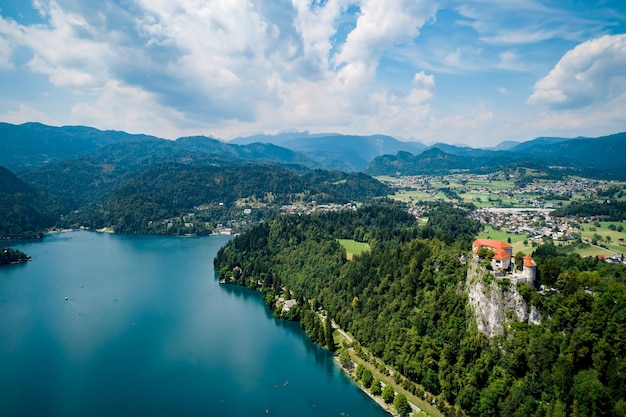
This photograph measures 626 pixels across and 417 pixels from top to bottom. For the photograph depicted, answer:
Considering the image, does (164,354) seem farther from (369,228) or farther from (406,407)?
(369,228)

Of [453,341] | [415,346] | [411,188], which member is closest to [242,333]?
[415,346]

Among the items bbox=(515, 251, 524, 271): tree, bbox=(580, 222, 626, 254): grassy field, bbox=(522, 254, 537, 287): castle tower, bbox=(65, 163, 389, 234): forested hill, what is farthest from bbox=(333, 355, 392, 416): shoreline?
bbox=(65, 163, 389, 234): forested hill

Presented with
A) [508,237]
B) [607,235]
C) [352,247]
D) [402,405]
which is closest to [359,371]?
[402,405]

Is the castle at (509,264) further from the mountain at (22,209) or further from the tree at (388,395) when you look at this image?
the mountain at (22,209)

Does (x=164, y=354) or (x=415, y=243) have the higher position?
(x=415, y=243)

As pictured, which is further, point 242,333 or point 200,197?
point 200,197

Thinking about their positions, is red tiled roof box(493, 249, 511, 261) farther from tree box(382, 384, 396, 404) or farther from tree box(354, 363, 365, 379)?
tree box(354, 363, 365, 379)

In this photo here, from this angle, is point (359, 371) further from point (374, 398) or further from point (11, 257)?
point (11, 257)
